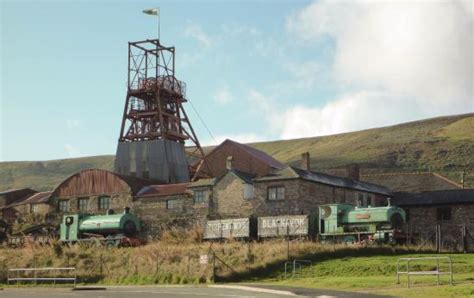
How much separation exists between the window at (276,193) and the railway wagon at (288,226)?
96.9 inches

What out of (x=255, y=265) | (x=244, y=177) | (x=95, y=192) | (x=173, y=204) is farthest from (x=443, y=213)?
(x=95, y=192)

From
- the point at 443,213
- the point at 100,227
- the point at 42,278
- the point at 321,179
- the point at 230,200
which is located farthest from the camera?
the point at 100,227

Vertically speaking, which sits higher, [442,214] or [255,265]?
[442,214]

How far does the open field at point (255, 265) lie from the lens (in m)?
32.0

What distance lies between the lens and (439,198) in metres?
54.2

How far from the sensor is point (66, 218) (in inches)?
2343

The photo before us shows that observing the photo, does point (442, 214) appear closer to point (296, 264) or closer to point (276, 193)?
point (276, 193)

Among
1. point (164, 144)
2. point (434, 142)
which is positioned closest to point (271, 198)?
point (164, 144)

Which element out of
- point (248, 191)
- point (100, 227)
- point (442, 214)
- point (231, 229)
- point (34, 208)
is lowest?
point (231, 229)

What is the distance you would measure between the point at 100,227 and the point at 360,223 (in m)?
21.6

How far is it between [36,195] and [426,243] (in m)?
42.8

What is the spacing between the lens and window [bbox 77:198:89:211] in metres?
66.4

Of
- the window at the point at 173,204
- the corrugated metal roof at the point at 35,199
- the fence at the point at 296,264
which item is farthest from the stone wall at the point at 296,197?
the corrugated metal roof at the point at 35,199

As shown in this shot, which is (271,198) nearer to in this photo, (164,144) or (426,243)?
(426,243)
